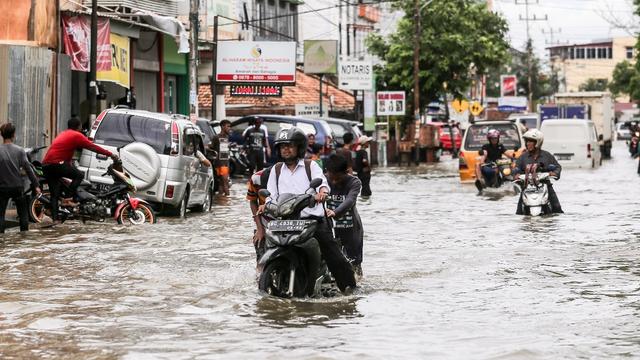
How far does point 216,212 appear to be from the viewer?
2581 cm

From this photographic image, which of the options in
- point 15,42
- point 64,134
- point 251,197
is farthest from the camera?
point 15,42

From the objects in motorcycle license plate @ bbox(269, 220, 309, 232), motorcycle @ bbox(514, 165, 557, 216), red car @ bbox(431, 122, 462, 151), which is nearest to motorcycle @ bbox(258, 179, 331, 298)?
motorcycle license plate @ bbox(269, 220, 309, 232)

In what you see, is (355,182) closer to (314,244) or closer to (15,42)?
(314,244)

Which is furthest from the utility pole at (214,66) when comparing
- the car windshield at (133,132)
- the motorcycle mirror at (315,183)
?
the motorcycle mirror at (315,183)

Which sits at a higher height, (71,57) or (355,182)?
(71,57)

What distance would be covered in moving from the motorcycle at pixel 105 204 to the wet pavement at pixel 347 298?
0.28 m

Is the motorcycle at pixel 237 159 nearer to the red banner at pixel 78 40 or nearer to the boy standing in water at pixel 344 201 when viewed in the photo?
the red banner at pixel 78 40

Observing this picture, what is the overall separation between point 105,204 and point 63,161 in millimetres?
918

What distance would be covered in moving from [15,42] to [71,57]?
2905 millimetres

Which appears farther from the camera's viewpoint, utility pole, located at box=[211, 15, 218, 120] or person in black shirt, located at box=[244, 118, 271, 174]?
utility pole, located at box=[211, 15, 218, 120]

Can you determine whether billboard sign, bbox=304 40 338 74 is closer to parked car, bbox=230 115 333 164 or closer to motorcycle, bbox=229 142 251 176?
parked car, bbox=230 115 333 164

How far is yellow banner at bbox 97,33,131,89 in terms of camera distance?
31.0 metres

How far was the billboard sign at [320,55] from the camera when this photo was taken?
5594cm

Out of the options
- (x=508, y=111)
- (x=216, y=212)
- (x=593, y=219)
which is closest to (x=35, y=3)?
(x=216, y=212)
